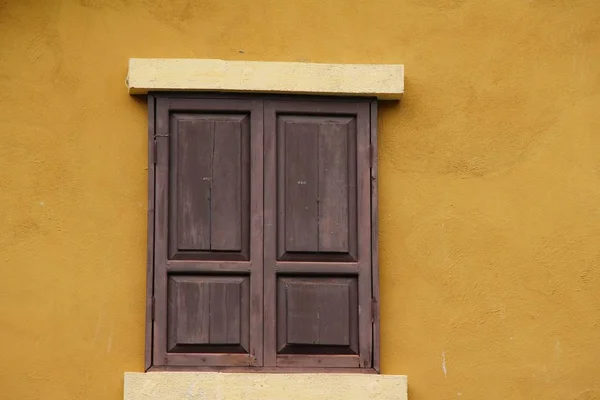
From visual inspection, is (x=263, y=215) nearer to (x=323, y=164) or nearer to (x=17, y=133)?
(x=323, y=164)

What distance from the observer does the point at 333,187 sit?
5809 mm

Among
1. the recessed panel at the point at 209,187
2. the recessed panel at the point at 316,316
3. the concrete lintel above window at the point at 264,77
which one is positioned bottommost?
the recessed panel at the point at 316,316

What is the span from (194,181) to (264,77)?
2.13 ft

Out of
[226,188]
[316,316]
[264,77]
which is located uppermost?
[264,77]

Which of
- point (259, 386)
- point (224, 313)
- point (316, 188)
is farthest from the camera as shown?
point (316, 188)

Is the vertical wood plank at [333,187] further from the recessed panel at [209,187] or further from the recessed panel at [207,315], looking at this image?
the recessed panel at [207,315]

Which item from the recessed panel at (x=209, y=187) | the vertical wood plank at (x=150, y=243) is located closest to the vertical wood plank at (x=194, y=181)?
the recessed panel at (x=209, y=187)

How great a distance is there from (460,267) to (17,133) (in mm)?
2389

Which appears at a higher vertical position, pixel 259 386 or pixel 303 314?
pixel 303 314

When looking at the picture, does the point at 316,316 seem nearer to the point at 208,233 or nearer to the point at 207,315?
the point at 207,315

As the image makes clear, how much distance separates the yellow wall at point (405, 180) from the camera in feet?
18.7

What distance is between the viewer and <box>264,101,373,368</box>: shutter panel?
18.6ft

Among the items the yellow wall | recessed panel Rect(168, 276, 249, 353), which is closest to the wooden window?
recessed panel Rect(168, 276, 249, 353)

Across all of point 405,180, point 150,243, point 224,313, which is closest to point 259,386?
point 224,313
